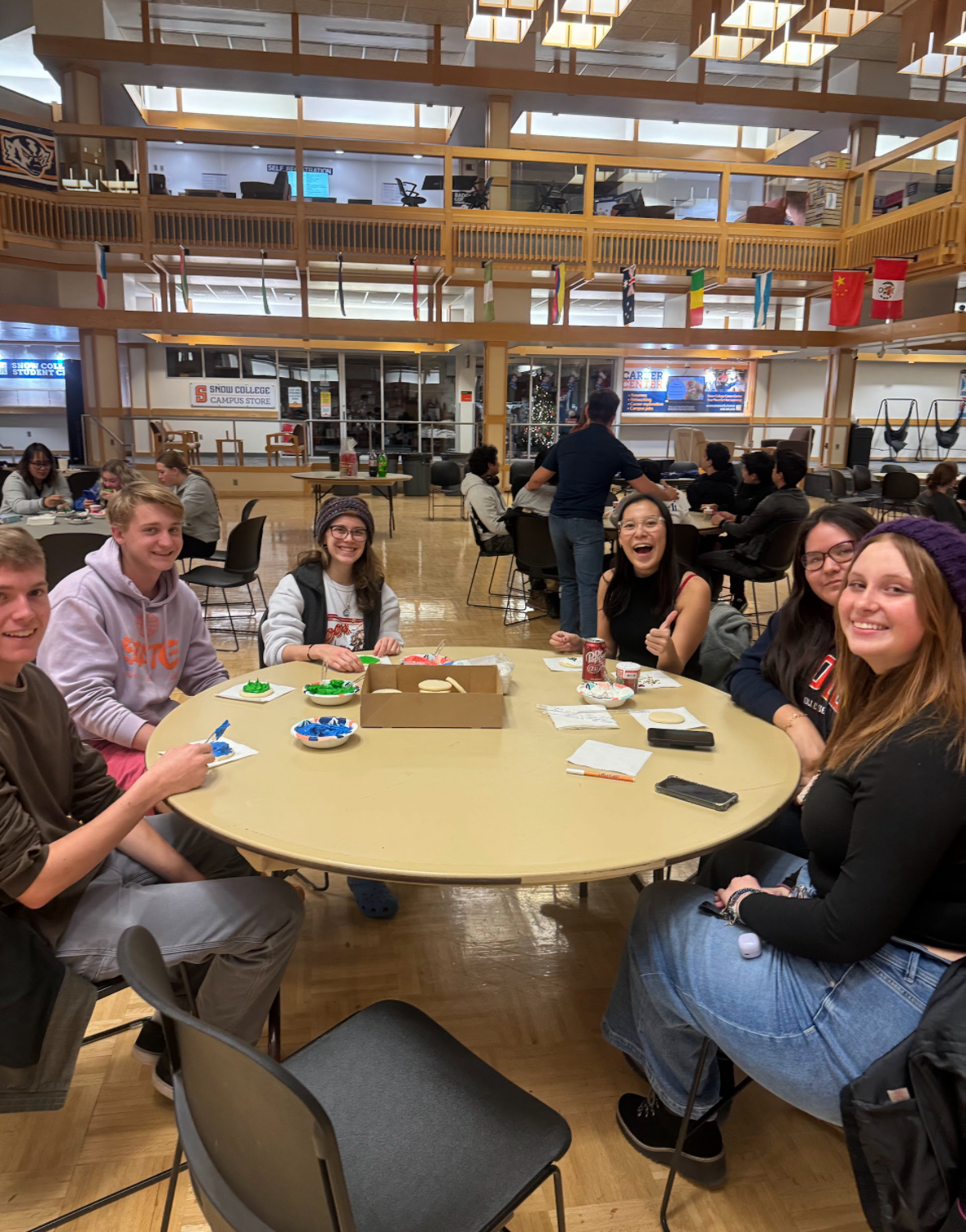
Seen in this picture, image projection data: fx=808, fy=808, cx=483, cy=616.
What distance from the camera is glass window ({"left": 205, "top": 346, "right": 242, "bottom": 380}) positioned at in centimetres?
1775

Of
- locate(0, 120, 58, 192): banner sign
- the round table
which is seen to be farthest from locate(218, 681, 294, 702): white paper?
locate(0, 120, 58, 192): banner sign

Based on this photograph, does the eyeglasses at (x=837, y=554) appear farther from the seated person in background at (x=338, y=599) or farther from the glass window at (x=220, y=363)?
the glass window at (x=220, y=363)

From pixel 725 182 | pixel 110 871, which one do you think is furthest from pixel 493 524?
pixel 725 182

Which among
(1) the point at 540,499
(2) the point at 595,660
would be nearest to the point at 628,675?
(2) the point at 595,660

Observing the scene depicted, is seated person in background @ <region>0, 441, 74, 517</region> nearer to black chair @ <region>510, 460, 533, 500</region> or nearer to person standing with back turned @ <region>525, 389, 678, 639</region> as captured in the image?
person standing with back turned @ <region>525, 389, 678, 639</region>

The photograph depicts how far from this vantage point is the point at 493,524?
22.8ft

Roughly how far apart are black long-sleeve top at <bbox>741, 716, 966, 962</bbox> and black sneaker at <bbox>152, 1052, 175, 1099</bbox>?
1.39m

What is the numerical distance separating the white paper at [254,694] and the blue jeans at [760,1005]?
3.87 ft

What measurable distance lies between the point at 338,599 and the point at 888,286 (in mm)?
10427

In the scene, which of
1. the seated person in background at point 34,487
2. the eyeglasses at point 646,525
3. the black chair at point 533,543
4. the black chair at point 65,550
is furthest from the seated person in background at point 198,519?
the eyeglasses at point 646,525

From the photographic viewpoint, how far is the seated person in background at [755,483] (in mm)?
6328

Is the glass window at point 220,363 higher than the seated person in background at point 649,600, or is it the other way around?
the glass window at point 220,363

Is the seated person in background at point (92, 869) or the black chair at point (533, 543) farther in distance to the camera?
the black chair at point (533, 543)

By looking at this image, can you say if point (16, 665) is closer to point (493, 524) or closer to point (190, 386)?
point (493, 524)
